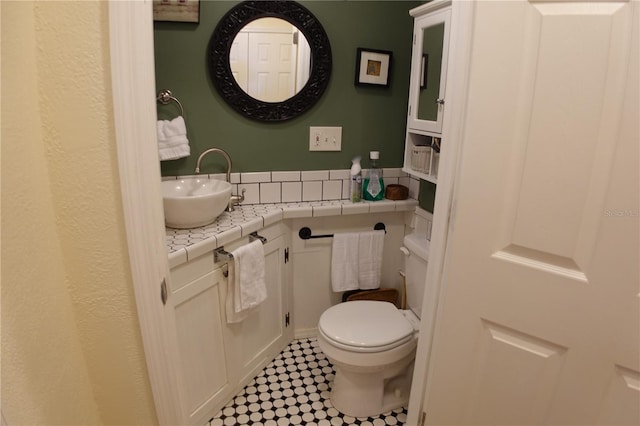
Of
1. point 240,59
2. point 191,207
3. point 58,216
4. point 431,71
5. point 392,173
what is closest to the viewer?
point 58,216

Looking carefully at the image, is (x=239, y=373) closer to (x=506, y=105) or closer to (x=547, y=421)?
(x=547, y=421)

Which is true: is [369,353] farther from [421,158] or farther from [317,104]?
[317,104]

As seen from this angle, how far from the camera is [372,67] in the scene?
82.6 inches

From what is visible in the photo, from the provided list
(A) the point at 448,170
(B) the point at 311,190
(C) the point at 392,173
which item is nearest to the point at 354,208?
(B) the point at 311,190

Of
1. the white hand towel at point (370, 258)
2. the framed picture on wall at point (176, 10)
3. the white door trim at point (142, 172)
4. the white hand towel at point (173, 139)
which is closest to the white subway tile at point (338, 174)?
the white hand towel at point (370, 258)

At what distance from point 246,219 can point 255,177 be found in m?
0.33

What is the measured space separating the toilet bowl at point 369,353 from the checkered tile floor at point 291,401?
54 millimetres

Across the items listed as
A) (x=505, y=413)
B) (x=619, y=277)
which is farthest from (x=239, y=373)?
(x=619, y=277)

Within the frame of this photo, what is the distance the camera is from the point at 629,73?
840 mm

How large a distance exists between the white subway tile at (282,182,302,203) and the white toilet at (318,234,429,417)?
0.64m

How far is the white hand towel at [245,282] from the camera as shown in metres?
1.70

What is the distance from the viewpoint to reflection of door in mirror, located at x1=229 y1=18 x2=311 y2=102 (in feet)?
6.28

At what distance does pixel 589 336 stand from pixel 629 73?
2.09ft

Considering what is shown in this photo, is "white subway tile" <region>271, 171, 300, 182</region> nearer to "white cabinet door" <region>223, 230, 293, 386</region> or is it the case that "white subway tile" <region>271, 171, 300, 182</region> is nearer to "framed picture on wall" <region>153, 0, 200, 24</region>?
"white cabinet door" <region>223, 230, 293, 386</region>
